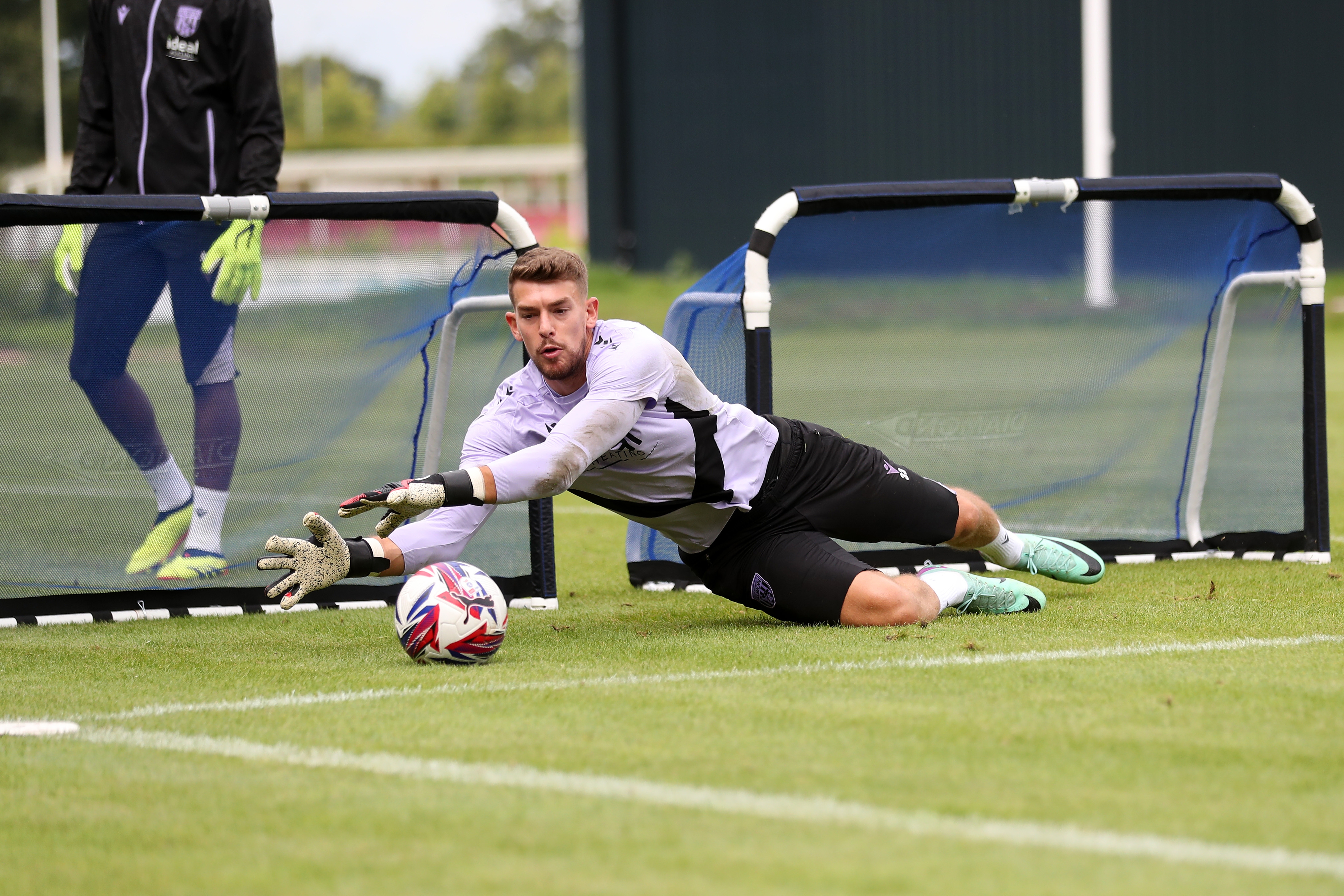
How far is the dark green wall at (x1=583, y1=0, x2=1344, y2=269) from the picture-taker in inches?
1065

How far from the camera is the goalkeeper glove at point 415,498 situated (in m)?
4.90

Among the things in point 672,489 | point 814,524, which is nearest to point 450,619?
point 672,489

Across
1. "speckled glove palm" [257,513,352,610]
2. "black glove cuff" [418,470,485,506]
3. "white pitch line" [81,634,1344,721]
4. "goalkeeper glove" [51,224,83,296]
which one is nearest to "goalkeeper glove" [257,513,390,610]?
"speckled glove palm" [257,513,352,610]

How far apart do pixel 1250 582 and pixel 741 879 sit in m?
4.27

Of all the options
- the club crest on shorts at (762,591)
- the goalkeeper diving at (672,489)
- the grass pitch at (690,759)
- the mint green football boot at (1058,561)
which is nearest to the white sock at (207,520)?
the grass pitch at (690,759)

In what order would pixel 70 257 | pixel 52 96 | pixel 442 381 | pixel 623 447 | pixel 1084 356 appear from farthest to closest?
pixel 52 96
pixel 1084 356
pixel 442 381
pixel 70 257
pixel 623 447

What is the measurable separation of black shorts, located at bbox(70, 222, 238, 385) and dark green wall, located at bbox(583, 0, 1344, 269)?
73.1ft

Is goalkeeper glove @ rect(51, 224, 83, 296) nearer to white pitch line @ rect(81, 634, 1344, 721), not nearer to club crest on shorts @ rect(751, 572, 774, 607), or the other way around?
white pitch line @ rect(81, 634, 1344, 721)

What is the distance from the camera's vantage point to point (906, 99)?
28.9 metres

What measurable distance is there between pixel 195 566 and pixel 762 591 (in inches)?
84.9

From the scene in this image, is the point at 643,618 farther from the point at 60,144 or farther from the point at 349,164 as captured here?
the point at 349,164

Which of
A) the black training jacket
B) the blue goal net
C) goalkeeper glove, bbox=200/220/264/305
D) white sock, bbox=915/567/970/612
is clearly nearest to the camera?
white sock, bbox=915/567/970/612

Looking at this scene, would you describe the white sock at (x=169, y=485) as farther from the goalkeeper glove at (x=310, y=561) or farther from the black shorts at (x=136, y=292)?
the goalkeeper glove at (x=310, y=561)

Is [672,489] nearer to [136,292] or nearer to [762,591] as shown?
[762,591]
